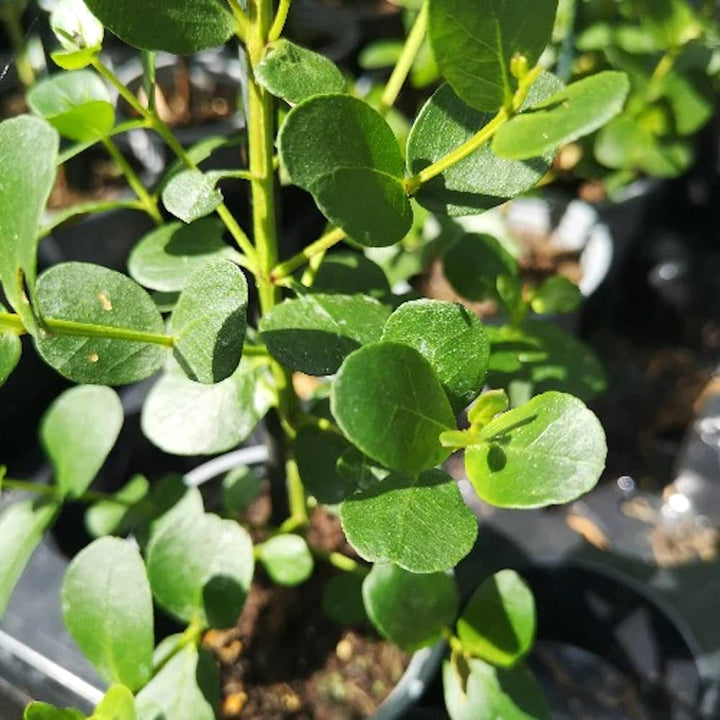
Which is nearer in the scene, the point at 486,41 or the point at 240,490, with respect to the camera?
the point at 486,41

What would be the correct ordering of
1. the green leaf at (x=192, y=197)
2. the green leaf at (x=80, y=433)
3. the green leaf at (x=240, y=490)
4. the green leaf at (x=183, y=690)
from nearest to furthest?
1. the green leaf at (x=192, y=197)
2. the green leaf at (x=183, y=690)
3. the green leaf at (x=80, y=433)
4. the green leaf at (x=240, y=490)

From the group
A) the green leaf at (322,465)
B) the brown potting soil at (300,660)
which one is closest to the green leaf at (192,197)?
the green leaf at (322,465)

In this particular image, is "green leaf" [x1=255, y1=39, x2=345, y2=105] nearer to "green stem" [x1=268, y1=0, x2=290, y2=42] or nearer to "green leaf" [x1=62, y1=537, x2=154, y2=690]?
"green stem" [x1=268, y1=0, x2=290, y2=42]

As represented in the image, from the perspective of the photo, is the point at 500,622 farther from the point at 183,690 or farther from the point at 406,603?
the point at 183,690

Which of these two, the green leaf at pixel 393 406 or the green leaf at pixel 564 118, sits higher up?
the green leaf at pixel 564 118

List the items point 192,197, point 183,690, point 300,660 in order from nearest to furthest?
point 192,197
point 183,690
point 300,660

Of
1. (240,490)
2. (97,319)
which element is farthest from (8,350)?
(240,490)

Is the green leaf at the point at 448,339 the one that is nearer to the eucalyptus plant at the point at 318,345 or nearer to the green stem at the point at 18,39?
the eucalyptus plant at the point at 318,345
